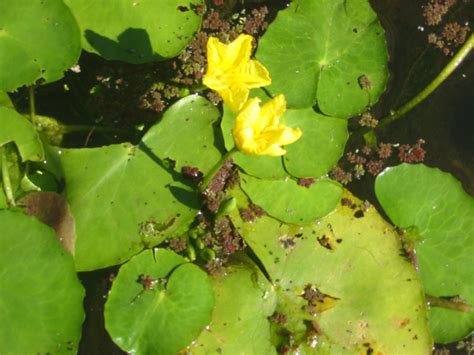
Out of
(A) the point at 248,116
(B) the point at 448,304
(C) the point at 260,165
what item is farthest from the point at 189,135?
(B) the point at 448,304

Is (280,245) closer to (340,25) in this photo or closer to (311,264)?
(311,264)

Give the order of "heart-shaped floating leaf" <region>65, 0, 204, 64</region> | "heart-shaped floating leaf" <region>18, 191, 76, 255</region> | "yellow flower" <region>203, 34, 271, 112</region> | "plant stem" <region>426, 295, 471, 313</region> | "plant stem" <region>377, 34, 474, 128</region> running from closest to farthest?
"yellow flower" <region>203, 34, 271, 112</region>
"heart-shaped floating leaf" <region>18, 191, 76, 255</region>
"heart-shaped floating leaf" <region>65, 0, 204, 64</region>
"plant stem" <region>426, 295, 471, 313</region>
"plant stem" <region>377, 34, 474, 128</region>

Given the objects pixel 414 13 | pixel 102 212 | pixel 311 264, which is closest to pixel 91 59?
pixel 102 212

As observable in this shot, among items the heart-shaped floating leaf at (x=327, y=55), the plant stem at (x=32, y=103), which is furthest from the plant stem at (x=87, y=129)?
the heart-shaped floating leaf at (x=327, y=55)

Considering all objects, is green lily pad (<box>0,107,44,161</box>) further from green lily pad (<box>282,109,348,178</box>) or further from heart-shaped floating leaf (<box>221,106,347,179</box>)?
green lily pad (<box>282,109,348,178</box>)

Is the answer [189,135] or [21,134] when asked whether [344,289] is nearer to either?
[189,135]

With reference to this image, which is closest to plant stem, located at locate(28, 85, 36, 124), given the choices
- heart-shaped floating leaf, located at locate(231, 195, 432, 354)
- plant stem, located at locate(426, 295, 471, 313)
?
heart-shaped floating leaf, located at locate(231, 195, 432, 354)

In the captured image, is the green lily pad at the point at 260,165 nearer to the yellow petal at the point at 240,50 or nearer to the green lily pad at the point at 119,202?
the green lily pad at the point at 119,202
